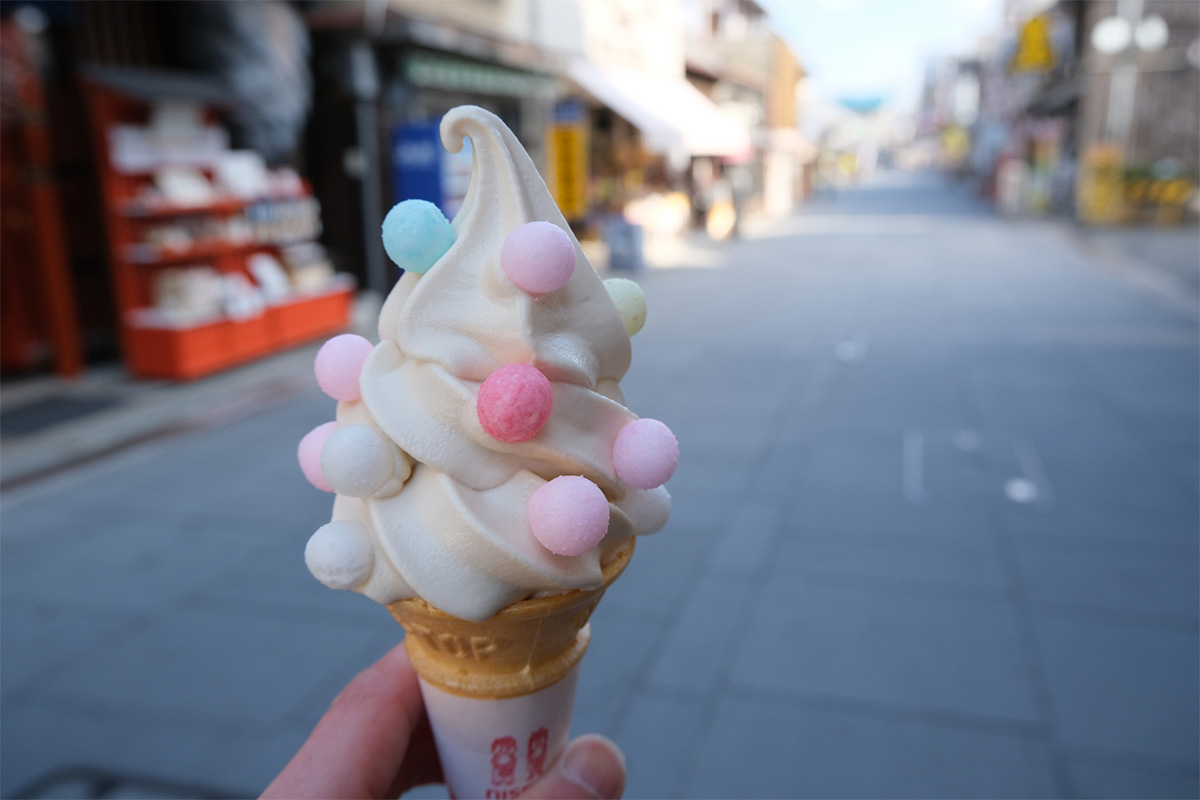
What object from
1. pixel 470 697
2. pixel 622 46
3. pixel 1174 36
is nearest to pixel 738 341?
pixel 470 697

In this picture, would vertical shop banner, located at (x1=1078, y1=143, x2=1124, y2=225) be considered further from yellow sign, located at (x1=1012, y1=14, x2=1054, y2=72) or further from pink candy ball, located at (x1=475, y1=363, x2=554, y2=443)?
pink candy ball, located at (x1=475, y1=363, x2=554, y2=443)

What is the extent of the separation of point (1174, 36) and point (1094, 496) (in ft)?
78.6

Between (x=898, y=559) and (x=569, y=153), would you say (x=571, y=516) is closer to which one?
(x=898, y=559)

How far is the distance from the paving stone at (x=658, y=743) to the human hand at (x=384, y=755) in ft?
4.01

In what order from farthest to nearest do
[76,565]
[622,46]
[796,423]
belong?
[622,46] < [796,423] < [76,565]

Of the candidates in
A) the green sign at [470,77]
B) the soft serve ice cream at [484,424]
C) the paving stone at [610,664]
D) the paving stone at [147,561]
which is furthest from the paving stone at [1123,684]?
the green sign at [470,77]

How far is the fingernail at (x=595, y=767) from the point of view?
1.58 metres

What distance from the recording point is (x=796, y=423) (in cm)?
666

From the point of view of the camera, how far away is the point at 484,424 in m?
1.35

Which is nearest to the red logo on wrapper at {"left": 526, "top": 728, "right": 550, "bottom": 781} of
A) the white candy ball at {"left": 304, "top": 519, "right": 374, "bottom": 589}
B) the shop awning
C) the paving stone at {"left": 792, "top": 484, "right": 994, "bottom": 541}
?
the white candy ball at {"left": 304, "top": 519, "right": 374, "bottom": 589}

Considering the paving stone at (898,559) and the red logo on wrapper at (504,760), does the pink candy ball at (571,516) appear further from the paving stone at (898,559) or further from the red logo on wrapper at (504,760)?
the paving stone at (898,559)

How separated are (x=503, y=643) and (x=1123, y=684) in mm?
2819

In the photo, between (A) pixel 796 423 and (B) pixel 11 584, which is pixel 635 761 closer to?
(B) pixel 11 584

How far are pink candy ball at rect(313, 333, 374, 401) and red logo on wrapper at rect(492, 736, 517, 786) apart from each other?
71cm
